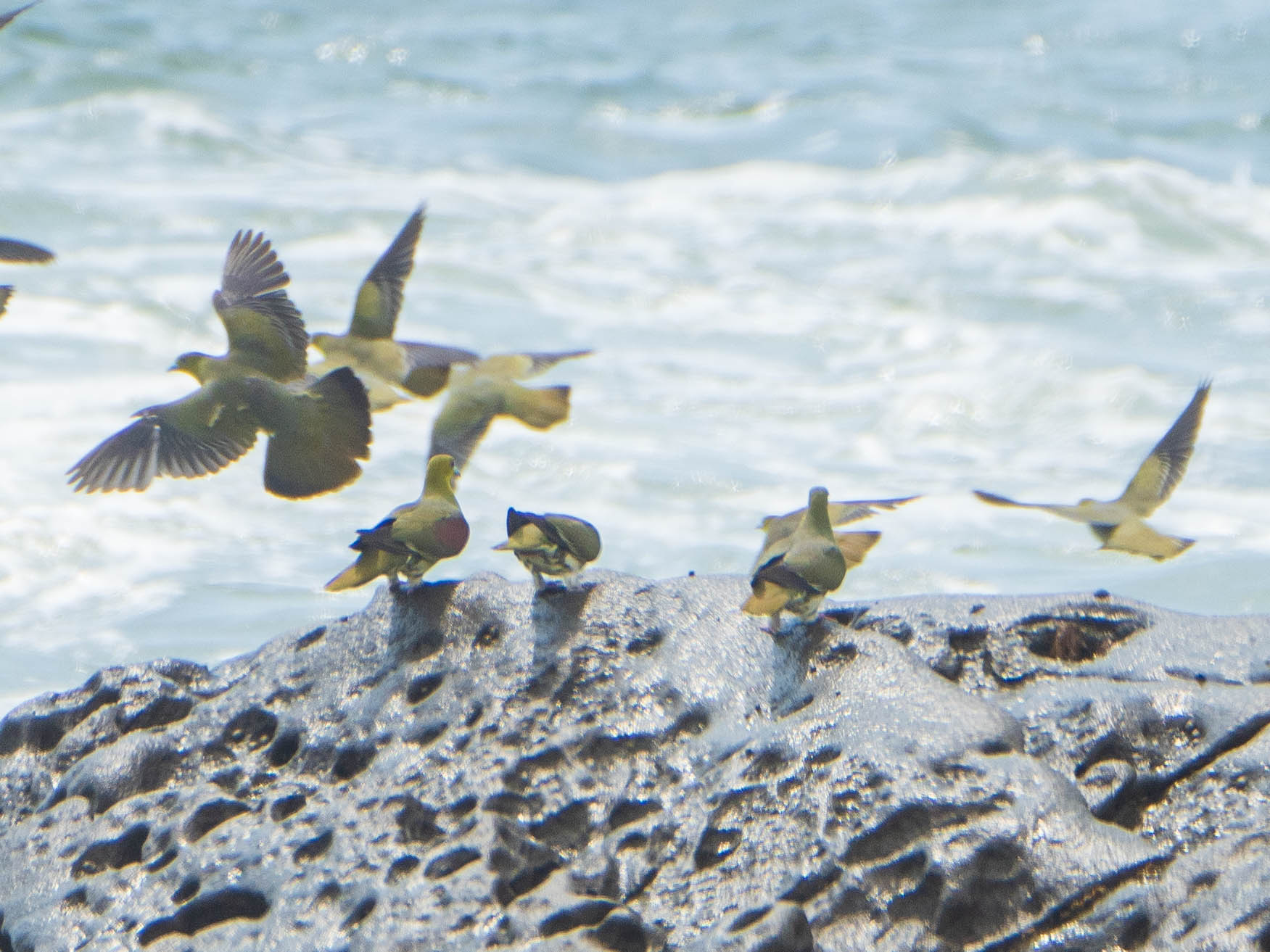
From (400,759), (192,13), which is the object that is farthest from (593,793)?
(192,13)

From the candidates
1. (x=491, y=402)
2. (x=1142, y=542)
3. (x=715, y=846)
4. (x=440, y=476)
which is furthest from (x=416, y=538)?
(x=1142, y=542)

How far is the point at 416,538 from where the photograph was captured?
3.61 meters

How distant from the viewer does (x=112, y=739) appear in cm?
383

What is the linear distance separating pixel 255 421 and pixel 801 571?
166 centimetres

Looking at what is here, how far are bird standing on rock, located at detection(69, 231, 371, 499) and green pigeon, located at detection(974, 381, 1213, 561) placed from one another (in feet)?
7.08

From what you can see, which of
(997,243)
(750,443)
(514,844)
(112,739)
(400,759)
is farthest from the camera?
(997,243)

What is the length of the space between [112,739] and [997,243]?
10761 mm

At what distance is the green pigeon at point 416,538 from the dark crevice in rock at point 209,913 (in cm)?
82

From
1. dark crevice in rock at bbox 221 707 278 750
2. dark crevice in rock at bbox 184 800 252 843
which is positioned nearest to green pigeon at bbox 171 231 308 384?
dark crevice in rock at bbox 221 707 278 750

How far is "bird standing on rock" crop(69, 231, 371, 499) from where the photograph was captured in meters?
4.06

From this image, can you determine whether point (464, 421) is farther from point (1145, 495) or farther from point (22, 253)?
point (1145, 495)

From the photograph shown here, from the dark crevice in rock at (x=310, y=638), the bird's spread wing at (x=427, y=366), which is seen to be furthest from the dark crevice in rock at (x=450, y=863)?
the bird's spread wing at (x=427, y=366)

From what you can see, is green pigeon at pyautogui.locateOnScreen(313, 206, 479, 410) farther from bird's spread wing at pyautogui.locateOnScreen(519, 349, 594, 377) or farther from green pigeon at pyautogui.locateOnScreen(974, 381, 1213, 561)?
green pigeon at pyautogui.locateOnScreen(974, 381, 1213, 561)

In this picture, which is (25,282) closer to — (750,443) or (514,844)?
(750,443)
